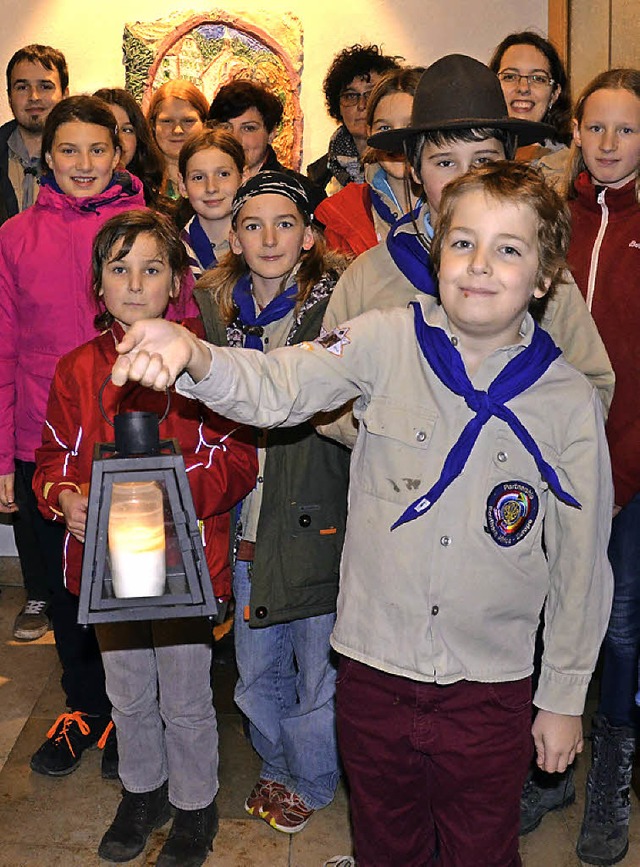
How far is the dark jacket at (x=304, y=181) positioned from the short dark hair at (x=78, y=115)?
0.50m

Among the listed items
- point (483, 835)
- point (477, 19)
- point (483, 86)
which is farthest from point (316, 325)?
point (477, 19)

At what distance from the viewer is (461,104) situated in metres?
2.32

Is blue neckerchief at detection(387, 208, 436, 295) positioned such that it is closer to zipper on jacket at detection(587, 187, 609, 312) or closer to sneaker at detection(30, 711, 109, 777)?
zipper on jacket at detection(587, 187, 609, 312)

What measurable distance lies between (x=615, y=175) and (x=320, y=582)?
1262 mm

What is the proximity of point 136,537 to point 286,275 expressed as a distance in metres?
1.20

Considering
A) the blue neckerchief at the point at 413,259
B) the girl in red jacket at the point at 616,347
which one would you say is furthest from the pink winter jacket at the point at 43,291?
the girl in red jacket at the point at 616,347

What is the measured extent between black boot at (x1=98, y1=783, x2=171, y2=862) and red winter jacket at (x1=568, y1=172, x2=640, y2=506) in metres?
1.43

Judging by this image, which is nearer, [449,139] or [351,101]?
[449,139]

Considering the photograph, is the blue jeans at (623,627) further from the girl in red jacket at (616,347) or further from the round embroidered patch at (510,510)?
the round embroidered patch at (510,510)

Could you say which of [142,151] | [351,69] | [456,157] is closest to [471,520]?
[456,157]

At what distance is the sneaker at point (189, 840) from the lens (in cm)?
273

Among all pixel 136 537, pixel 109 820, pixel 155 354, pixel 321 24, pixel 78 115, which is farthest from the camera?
pixel 321 24

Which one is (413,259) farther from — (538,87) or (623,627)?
(538,87)

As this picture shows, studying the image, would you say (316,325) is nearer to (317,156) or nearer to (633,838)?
(633,838)
